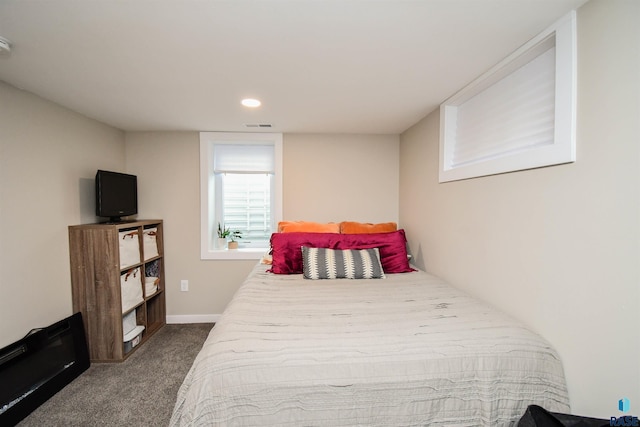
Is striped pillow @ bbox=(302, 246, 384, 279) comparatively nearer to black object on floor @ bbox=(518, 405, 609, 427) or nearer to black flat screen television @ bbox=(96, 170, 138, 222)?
black object on floor @ bbox=(518, 405, 609, 427)

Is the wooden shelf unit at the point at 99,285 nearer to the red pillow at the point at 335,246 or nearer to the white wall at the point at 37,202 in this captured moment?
the white wall at the point at 37,202

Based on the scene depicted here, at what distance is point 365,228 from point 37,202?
107 inches

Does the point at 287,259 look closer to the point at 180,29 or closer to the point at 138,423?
the point at 138,423

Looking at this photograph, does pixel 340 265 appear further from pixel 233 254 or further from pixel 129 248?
pixel 129 248

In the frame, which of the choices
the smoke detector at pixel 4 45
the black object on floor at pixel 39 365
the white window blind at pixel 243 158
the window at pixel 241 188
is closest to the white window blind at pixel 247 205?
the window at pixel 241 188

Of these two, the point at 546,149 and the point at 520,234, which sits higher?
the point at 546,149

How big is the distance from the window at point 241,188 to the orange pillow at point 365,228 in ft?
2.53

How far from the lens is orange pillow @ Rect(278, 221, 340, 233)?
2814mm

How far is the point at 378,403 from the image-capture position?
108cm

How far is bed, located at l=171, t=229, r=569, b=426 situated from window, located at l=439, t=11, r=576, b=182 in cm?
90

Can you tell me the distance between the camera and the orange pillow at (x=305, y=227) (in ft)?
9.23

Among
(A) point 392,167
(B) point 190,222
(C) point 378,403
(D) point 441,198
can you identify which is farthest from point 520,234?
(B) point 190,222

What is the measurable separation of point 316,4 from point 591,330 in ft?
5.58

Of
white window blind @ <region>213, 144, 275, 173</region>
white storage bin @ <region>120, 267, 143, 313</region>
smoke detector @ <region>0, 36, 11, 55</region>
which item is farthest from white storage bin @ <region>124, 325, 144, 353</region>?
smoke detector @ <region>0, 36, 11, 55</region>
